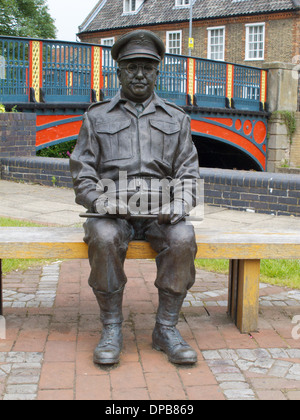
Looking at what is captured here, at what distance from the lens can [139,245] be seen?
3623 millimetres

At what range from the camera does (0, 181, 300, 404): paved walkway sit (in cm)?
297

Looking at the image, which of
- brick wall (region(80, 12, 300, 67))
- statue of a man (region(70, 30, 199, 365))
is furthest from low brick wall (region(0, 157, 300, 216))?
brick wall (region(80, 12, 300, 67))

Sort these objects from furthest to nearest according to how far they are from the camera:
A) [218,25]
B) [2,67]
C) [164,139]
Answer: [218,25], [2,67], [164,139]

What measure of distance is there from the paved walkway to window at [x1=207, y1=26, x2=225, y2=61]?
2851 centimetres

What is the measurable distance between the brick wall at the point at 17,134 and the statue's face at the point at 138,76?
25.6ft

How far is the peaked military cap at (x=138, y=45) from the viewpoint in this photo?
3.54m

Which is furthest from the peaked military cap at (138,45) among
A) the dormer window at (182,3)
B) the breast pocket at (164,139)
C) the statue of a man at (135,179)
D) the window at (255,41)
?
the dormer window at (182,3)

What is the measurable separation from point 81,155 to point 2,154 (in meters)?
7.76

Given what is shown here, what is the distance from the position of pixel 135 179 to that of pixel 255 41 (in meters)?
28.8

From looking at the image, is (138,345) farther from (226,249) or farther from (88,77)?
(88,77)

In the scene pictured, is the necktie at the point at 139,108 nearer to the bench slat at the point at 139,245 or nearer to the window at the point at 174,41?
the bench slat at the point at 139,245

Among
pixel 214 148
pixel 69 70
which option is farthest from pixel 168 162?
pixel 214 148

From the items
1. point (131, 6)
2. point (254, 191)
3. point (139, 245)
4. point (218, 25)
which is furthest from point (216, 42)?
point (139, 245)

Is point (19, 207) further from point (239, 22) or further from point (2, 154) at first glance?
point (239, 22)
